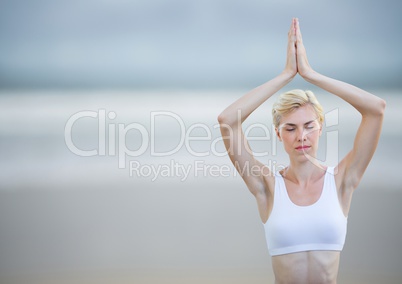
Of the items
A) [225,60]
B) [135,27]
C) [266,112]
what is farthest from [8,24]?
[266,112]

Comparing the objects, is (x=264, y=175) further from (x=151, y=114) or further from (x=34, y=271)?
(x=34, y=271)

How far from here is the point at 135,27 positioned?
11.3 ft

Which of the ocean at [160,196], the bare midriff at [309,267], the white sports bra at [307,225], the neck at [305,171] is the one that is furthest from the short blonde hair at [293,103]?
the ocean at [160,196]

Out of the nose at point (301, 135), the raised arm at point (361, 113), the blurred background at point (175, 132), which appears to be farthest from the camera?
the blurred background at point (175, 132)

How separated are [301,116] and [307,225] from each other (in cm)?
37

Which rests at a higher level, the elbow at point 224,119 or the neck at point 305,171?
the elbow at point 224,119

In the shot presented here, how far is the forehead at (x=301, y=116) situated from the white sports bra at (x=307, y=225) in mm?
248

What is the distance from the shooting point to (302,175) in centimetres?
203

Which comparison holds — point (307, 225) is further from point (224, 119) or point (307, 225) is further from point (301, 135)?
point (224, 119)

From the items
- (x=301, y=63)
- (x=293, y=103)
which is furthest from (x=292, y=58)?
(x=293, y=103)

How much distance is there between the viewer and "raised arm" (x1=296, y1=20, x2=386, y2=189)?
188cm

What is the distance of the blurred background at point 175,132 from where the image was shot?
3396mm

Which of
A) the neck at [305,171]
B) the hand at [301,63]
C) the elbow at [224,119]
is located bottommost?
the neck at [305,171]

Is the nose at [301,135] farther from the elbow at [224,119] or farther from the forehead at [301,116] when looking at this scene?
the elbow at [224,119]
